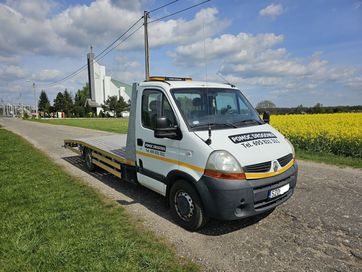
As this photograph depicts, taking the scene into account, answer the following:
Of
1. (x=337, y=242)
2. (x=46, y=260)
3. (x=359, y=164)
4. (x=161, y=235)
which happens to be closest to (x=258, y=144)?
(x=337, y=242)

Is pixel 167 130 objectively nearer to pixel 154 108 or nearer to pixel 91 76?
pixel 154 108

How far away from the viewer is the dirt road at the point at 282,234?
3.33m

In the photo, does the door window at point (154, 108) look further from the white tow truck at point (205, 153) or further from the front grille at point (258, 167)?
the front grille at point (258, 167)

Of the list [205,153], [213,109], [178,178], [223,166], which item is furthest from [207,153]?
[213,109]

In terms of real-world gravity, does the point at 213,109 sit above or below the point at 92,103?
below

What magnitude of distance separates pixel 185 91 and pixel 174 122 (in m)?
A: 0.63

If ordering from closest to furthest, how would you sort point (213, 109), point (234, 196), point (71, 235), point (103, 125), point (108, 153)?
1. point (234, 196)
2. point (71, 235)
3. point (213, 109)
4. point (108, 153)
5. point (103, 125)

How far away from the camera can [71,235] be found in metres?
3.87

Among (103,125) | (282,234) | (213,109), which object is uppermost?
(213,109)

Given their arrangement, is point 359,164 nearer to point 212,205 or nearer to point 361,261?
point 361,261

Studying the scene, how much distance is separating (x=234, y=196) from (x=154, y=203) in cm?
222

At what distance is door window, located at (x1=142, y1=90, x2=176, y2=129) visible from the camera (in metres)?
4.39

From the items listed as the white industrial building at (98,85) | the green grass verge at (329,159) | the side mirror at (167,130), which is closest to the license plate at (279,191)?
the side mirror at (167,130)

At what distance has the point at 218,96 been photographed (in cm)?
479
